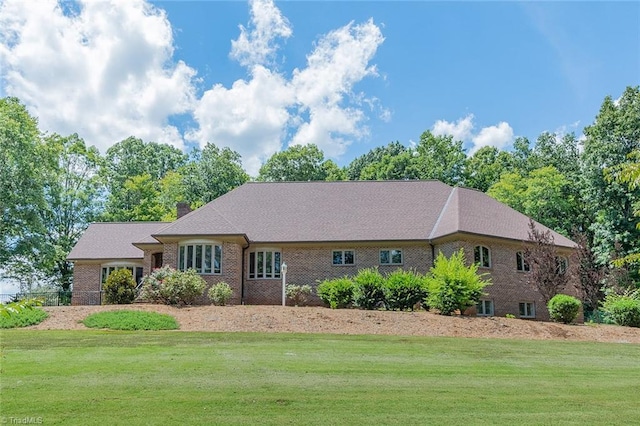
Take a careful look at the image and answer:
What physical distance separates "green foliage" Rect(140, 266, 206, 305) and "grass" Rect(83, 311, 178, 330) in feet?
11.4

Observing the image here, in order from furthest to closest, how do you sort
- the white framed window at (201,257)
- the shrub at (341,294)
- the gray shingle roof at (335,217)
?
the gray shingle roof at (335,217) → the white framed window at (201,257) → the shrub at (341,294)

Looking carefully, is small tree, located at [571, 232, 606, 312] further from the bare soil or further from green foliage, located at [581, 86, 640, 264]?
green foliage, located at [581, 86, 640, 264]

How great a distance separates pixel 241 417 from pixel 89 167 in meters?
46.7

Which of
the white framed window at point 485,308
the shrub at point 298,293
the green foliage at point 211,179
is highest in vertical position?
the green foliage at point 211,179

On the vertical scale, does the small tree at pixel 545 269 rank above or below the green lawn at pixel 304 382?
above

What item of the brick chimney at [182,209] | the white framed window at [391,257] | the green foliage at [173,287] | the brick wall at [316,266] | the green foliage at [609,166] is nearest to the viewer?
the green foliage at [173,287]

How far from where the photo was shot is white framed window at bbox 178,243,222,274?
83.0 feet

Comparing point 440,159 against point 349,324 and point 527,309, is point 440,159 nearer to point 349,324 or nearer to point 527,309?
point 527,309

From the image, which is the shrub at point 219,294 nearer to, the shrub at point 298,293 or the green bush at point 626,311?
the shrub at point 298,293

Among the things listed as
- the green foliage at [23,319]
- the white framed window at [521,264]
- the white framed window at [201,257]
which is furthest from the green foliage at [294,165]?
the green foliage at [23,319]

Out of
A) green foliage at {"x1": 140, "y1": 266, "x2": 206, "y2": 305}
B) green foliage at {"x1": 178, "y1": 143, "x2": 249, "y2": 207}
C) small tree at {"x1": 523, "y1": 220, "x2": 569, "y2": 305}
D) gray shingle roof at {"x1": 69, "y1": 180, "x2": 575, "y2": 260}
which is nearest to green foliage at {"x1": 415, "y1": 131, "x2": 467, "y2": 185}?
green foliage at {"x1": 178, "y1": 143, "x2": 249, "y2": 207}

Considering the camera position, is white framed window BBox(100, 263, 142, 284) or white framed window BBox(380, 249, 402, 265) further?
white framed window BBox(100, 263, 142, 284)

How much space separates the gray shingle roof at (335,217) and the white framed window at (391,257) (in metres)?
0.83

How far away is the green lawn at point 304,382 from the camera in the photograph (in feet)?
25.6
